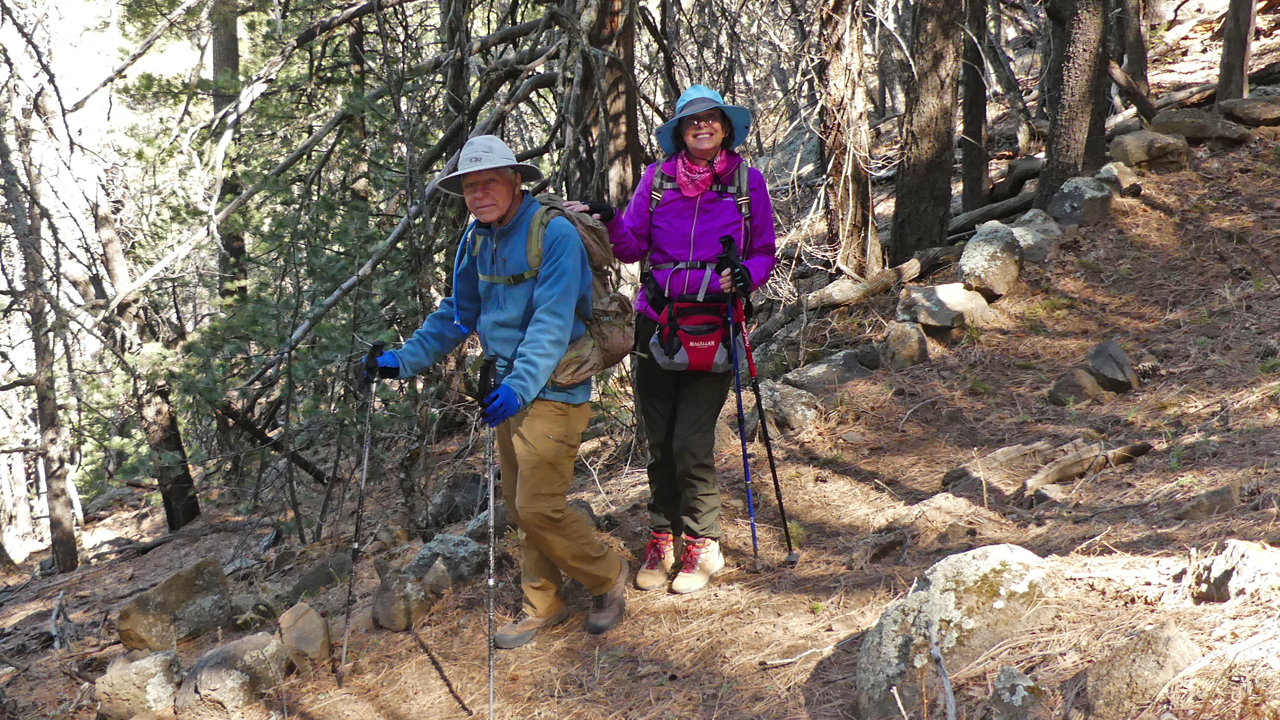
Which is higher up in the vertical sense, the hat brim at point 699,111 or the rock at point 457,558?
the hat brim at point 699,111

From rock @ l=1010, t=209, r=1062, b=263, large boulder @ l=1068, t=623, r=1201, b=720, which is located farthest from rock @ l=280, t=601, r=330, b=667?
rock @ l=1010, t=209, r=1062, b=263

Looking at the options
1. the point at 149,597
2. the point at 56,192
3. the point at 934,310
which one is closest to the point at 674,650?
the point at 149,597

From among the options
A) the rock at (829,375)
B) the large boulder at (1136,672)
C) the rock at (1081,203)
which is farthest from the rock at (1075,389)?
the large boulder at (1136,672)

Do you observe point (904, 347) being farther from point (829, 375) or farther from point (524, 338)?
point (524, 338)

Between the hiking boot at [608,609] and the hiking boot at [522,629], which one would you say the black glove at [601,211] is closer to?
the hiking boot at [608,609]

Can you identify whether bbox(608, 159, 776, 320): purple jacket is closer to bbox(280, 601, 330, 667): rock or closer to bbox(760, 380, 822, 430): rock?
bbox(760, 380, 822, 430): rock

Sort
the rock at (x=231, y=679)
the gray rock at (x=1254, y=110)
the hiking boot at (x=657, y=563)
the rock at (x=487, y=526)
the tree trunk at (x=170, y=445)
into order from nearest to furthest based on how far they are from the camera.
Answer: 1. the rock at (x=231, y=679)
2. the hiking boot at (x=657, y=563)
3. the rock at (x=487, y=526)
4. the gray rock at (x=1254, y=110)
5. the tree trunk at (x=170, y=445)

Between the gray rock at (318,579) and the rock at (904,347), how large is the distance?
430cm

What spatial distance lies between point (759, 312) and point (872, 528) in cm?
525

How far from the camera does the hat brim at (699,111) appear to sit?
156 inches

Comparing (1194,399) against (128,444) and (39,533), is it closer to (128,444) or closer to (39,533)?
(128,444)

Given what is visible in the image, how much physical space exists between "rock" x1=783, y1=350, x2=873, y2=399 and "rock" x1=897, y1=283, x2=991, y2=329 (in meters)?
0.57

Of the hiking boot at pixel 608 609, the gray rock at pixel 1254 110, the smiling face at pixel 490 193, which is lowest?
the hiking boot at pixel 608 609

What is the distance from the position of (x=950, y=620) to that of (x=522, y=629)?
203cm
